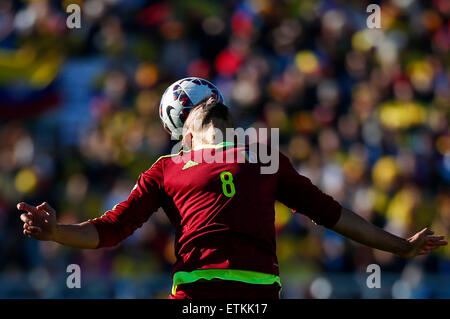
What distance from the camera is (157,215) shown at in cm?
1023

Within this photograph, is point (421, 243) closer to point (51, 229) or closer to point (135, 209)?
point (135, 209)

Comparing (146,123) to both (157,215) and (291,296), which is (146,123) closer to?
(157,215)

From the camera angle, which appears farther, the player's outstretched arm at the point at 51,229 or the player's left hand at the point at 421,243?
the player's left hand at the point at 421,243

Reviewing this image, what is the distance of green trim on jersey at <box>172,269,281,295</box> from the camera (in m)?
4.26

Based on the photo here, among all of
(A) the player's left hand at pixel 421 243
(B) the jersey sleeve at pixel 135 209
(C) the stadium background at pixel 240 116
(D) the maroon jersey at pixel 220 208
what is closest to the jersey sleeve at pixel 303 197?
(D) the maroon jersey at pixel 220 208

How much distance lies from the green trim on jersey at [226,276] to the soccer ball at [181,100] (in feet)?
3.96

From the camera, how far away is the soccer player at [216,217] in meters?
4.30

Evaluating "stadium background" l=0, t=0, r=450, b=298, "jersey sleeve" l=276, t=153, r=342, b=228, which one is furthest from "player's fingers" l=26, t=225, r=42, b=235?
"stadium background" l=0, t=0, r=450, b=298

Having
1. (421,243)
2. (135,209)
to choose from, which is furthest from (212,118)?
(421,243)

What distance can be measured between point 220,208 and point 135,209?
0.53m

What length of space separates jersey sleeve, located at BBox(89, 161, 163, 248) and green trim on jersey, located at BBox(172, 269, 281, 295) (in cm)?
42

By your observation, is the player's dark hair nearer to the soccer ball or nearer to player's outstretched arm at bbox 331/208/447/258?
the soccer ball

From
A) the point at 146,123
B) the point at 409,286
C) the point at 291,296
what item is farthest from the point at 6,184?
the point at 409,286

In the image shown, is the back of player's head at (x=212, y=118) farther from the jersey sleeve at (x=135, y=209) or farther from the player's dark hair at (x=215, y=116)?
the jersey sleeve at (x=135, y=209)
